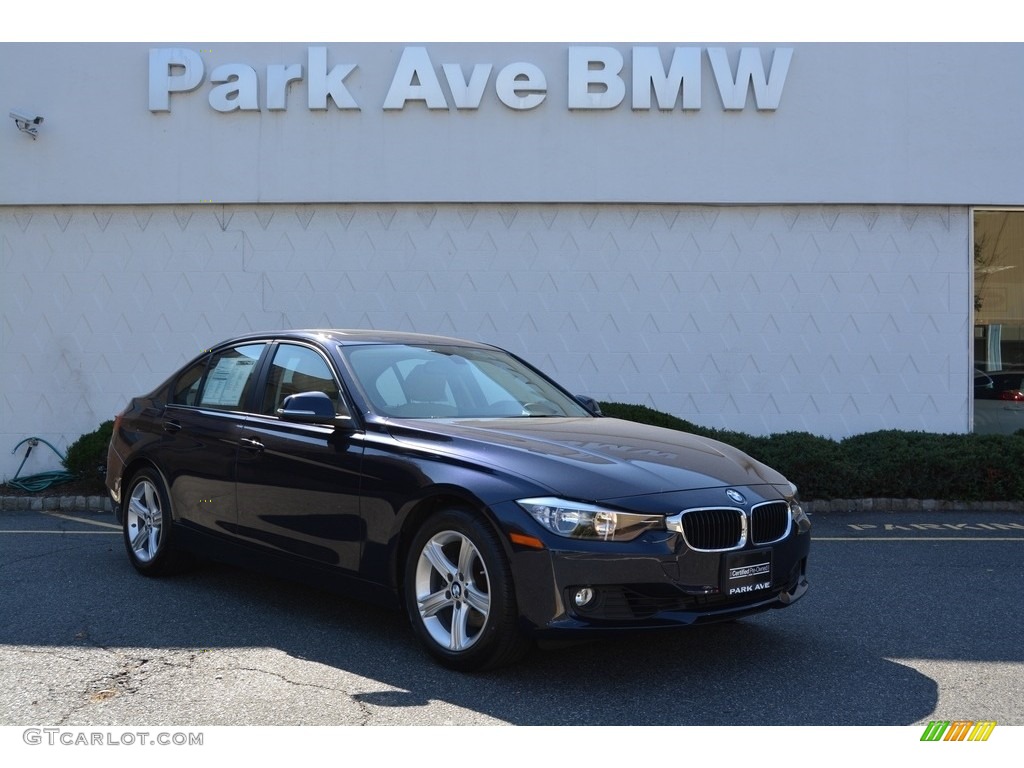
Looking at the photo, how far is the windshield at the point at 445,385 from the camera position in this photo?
5664 millimetres

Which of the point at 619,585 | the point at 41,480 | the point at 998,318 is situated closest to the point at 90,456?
the point at 41,480

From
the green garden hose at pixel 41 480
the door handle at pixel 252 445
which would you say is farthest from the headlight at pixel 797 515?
the green garden hose at pixel 41 480

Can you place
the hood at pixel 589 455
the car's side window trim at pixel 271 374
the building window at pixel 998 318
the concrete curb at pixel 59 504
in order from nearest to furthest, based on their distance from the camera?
the hood at pixel 589 455
the car's side window trim at pixel 271 374
the concrete curb at pixel 59 504
the building window at pixel 998 318

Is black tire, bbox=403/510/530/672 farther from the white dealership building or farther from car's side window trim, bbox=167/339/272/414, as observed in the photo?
the white dealership building

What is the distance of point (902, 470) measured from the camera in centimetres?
1088

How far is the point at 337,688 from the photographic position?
4.66 m

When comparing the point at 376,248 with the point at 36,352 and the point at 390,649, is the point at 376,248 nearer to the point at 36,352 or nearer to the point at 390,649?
the point at 36,352

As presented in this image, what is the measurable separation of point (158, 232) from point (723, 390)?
23.4 feet

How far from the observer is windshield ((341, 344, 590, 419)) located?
18.6ft

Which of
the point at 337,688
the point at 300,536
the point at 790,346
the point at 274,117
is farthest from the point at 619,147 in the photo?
the point at 337,688

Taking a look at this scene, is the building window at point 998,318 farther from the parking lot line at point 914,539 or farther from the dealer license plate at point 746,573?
the dealer license plate at point 746,573

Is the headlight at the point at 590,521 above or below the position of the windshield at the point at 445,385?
below

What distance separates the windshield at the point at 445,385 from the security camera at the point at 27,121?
352 inches
